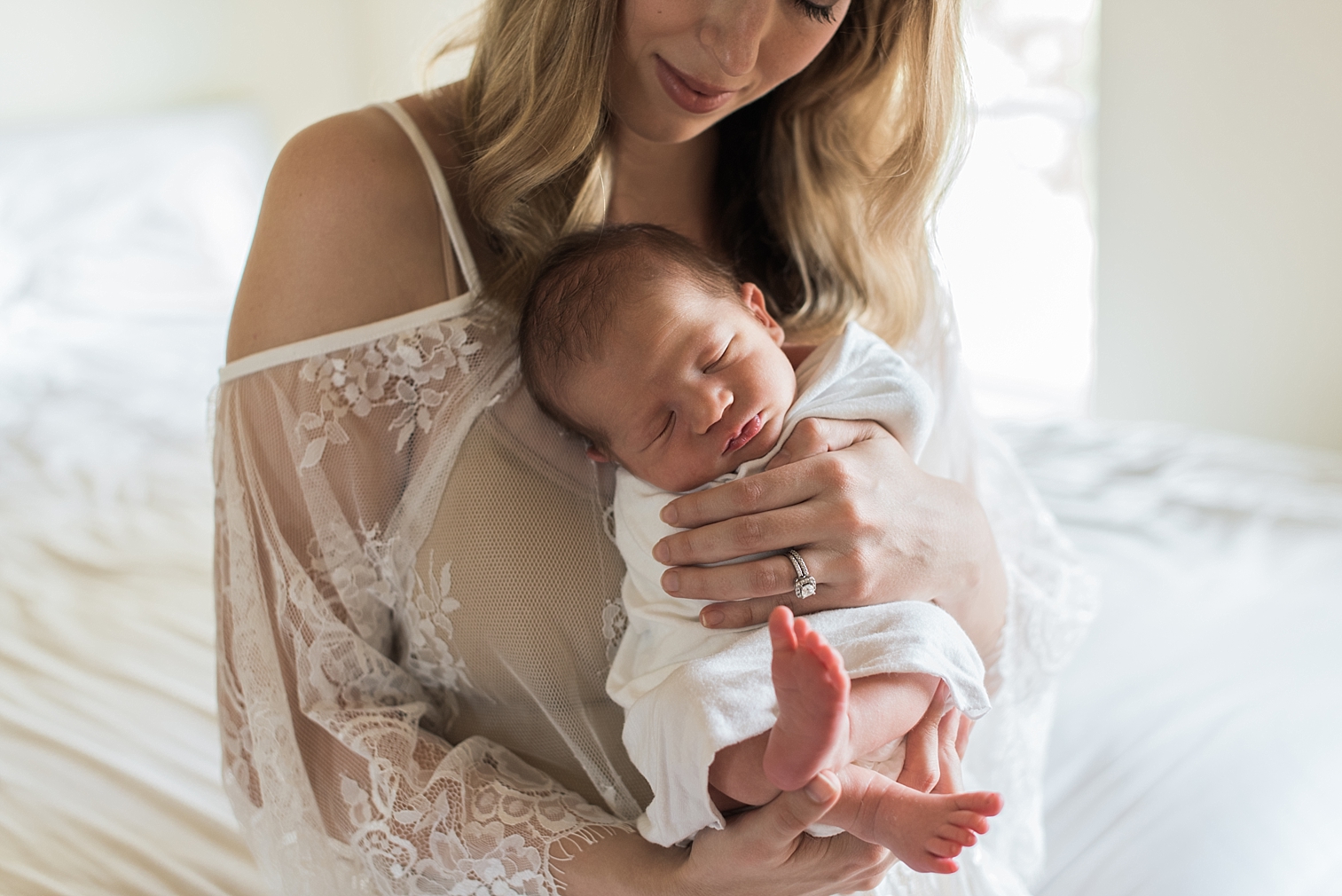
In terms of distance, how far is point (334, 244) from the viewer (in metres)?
1.00

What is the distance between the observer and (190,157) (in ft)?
10.1

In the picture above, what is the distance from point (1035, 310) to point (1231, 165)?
1354mm

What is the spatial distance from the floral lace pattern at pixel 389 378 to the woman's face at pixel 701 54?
0.30 m

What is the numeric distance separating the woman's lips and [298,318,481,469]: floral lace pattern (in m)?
0.31

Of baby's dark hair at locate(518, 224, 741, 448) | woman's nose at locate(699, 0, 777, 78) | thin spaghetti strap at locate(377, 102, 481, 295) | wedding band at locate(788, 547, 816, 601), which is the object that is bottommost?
wedding band at locate(788, 547, 816, 601)

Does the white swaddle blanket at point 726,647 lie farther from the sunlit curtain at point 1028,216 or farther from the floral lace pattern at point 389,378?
the sunlit curtain at point 1028,216

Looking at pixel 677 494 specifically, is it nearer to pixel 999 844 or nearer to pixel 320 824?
pixel 320 824

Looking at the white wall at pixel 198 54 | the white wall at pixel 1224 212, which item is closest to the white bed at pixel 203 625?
the white wall at pixel 198 54

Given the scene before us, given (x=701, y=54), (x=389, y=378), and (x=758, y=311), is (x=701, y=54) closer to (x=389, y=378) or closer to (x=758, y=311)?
(x=758, y=311)

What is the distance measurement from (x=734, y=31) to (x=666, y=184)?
0.31 m

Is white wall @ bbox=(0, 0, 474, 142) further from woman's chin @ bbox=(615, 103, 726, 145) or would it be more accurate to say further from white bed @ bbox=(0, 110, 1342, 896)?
woman's chin @ bbox=(615, 103, 726, 145)

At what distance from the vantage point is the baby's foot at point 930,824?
2.45 ft

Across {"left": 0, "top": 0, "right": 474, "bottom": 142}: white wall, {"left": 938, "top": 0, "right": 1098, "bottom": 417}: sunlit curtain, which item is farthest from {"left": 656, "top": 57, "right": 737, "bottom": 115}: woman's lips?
{"left": 938, "top": 0, "right": 1098, "bottom": 417}: sunlit curtain

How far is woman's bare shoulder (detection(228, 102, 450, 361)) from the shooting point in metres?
1.00
